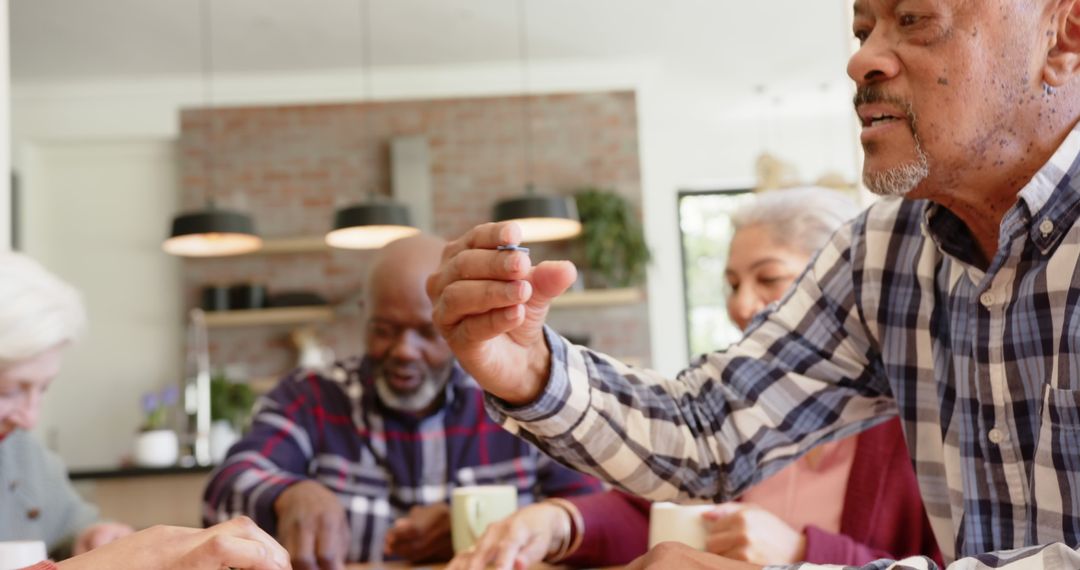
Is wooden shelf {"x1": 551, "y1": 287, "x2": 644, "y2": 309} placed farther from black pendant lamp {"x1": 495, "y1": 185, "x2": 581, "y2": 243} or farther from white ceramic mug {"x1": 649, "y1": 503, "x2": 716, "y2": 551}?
white ceramic mug {"x1": 649, "y1": 503, "x2": 716, "y2": 551}

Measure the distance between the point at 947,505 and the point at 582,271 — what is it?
5437 millimetres

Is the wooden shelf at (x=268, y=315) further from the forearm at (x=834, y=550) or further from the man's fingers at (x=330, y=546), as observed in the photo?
the forearm at (x=834, y=550)

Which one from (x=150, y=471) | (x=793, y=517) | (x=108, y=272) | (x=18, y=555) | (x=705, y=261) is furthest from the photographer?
(x=705, y=261)

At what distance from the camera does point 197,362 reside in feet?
21.4

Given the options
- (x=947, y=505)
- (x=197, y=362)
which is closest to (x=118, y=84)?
(x=197, y=362)

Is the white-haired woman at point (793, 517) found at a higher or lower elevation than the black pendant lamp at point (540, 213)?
lower

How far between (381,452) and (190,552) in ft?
3.93

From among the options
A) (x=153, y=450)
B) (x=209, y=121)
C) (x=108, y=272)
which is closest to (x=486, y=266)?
(x=153, y=450)

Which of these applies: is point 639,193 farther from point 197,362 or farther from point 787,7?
point 197,362

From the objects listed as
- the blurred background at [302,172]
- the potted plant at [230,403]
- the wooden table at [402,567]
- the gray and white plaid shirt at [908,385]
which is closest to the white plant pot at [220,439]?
the potted plant at [230,403]

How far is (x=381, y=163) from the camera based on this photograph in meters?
6.75

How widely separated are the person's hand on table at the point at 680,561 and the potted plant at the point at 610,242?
221 inches

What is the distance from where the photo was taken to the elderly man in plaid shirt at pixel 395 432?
2.02 meters

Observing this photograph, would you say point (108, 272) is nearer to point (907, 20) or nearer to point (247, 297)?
point (247, 297)
